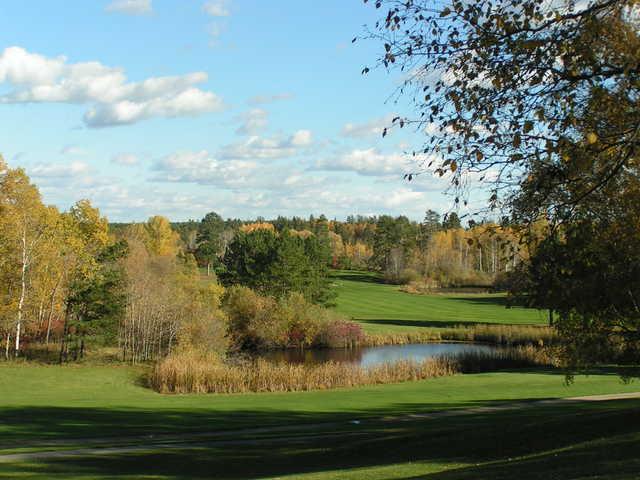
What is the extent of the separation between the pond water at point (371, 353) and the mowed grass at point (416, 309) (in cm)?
814

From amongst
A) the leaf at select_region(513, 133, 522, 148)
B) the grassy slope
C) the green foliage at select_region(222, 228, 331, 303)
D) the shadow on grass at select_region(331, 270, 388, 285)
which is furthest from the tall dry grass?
the shadow on grass at select_region(331, 270, 388, 285)

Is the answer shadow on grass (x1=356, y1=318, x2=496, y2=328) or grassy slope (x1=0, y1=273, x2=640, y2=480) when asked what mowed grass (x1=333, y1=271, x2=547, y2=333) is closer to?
shadow on grass (x1=356, y1=318, x2=496, y2=328)

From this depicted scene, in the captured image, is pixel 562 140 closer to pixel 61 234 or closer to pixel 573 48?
pixel 573 48

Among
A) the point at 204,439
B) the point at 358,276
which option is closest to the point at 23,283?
the point at 204,439

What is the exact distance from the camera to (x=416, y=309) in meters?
90.7

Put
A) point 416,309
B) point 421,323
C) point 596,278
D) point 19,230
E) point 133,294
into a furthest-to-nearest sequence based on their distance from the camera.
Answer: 1. point 416,309
2. point 421,323
3. point 133,294
4. point 19,230
5. point 596,278

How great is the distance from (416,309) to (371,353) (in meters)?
32.6

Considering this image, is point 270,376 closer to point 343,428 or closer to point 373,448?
point 343,428

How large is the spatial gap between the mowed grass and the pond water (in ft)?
26.7

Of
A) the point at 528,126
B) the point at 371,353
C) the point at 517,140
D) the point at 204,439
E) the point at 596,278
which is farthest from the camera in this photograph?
the point at 371,353

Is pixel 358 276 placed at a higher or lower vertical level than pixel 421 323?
higher

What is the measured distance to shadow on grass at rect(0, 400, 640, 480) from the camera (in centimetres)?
1159

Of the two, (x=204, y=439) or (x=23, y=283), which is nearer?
(x=204, y=439)

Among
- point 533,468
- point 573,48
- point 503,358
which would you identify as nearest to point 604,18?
point 573,48
